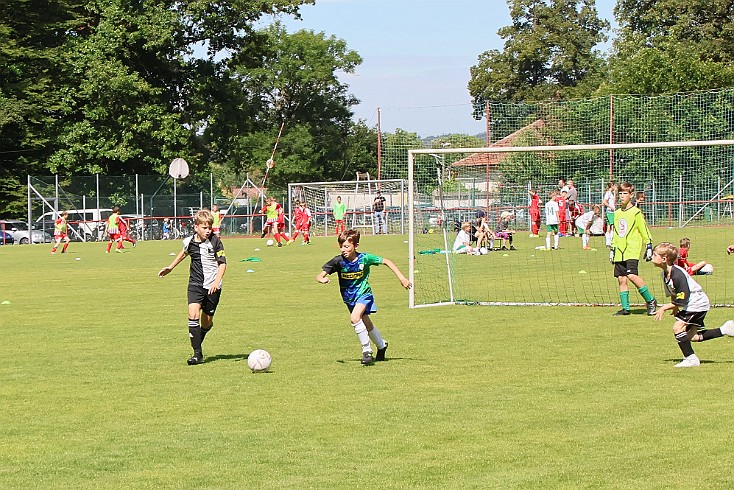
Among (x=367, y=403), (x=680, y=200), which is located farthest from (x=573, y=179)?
(x=367, y=403)

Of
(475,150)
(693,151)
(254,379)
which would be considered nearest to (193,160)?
(693,151)

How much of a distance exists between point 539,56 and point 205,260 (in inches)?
3091

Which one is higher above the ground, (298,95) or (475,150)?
(298,95)

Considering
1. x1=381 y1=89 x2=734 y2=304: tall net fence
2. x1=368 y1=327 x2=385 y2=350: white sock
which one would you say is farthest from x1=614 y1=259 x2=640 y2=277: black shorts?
x1=368 y1=327 x2=385 y2=350: white sock

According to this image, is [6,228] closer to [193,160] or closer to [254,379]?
[193,160]

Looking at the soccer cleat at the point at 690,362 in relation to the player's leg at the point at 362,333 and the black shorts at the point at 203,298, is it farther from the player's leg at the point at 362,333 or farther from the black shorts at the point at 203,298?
the black shorts at the point at 203,298

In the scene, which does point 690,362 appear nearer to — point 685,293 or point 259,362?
point 685,293

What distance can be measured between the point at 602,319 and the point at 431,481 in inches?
364

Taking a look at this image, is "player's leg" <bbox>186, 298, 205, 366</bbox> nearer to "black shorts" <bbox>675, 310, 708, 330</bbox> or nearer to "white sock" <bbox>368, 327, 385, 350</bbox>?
"white sock" <bbox>368, 327, 385, 350</bbox>

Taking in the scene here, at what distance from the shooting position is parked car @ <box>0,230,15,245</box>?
54.5 m

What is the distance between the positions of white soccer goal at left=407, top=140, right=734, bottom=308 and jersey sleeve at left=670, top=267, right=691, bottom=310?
7.76 metres

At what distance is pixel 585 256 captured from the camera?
99.5ft

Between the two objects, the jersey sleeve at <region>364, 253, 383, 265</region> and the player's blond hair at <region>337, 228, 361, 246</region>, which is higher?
the player's blond hair at <region>337, 228, 361, 246</region>

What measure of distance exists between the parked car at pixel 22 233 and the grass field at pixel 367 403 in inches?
1559
